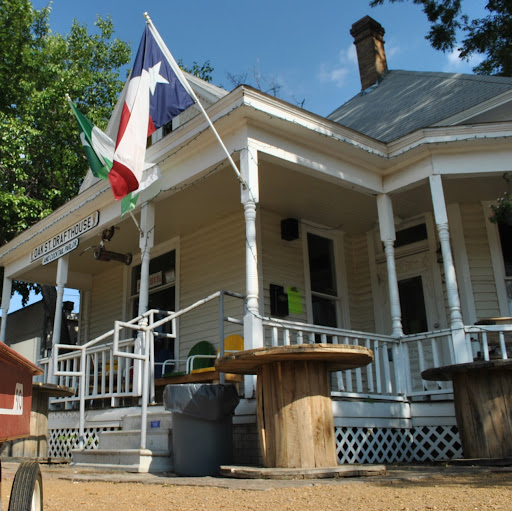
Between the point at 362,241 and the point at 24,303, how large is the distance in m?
13.1

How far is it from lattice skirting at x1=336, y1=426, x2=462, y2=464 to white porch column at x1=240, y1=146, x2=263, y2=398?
1419 millimetres

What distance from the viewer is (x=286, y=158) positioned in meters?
7.60

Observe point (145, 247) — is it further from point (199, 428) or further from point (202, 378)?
point (199, 428)

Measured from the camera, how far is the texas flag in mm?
7629

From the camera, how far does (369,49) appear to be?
15.1m

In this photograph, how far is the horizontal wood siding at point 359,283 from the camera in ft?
34.6

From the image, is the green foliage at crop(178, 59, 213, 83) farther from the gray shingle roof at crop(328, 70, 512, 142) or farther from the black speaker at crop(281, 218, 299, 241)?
the black speaker at crop(281, 218, 299, 241)

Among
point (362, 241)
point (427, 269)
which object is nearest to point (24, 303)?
point (362, 241)

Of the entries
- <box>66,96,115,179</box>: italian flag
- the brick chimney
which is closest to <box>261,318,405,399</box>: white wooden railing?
<box>66,96,115,179</box>: italian flag

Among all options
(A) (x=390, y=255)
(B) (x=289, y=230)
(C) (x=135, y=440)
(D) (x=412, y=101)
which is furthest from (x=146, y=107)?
(D) (x=412, y=101)

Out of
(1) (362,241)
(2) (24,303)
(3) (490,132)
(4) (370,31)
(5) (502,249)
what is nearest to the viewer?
(3) (490,132)

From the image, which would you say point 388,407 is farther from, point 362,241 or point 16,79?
point 16,79

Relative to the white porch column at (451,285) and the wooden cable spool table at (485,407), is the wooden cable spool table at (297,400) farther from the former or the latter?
the white porch column at (451,285)

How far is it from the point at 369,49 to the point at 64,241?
9444 mm
